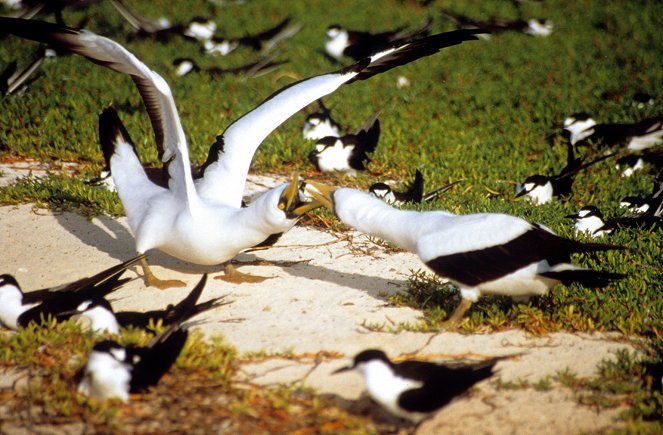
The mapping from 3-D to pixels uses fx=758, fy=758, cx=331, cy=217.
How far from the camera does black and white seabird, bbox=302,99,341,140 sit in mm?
8820

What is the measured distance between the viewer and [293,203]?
4828mm

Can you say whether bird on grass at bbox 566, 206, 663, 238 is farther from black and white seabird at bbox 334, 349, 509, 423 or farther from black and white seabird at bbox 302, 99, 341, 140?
black and white seabird at bbox 302, 99, 341, 140

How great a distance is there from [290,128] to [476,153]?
7.49ft

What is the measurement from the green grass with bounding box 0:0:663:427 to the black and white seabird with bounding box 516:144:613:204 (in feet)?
0.47

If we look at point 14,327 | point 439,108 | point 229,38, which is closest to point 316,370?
point 14,327

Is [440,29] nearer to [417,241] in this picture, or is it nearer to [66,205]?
[66,205]

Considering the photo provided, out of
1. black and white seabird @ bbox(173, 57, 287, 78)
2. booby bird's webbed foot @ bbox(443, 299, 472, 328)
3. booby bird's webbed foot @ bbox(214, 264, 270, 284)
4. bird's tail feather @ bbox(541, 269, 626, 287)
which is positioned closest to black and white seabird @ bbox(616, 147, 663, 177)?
bird's tail feather @ bbox(541, 269, 626, 287)

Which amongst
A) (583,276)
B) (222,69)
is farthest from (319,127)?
(583,276)

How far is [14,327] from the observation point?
4.70 metres

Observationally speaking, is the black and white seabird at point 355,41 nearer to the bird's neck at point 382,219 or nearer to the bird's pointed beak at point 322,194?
the bird's pointed beak at point 322,194

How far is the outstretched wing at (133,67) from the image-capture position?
4.53m

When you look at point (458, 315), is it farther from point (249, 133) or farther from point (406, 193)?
point (406, 193)

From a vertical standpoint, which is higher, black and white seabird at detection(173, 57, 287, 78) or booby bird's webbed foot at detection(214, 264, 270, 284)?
black and white seabird at detection(173, 57, 287, 78)

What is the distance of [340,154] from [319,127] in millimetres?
1032
